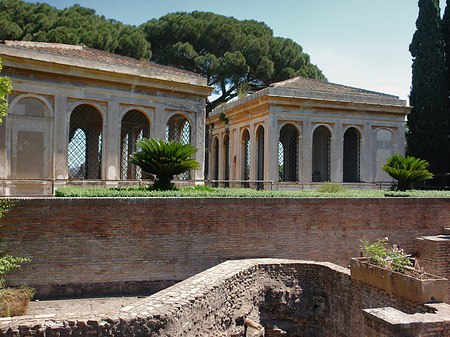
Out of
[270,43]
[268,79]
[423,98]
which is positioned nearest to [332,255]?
[423,98]

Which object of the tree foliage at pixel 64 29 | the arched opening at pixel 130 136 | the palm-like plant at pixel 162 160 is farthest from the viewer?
the tree foliage at pixel 64 29

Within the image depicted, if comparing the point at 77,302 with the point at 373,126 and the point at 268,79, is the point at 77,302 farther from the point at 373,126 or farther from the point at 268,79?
the point at 268,79

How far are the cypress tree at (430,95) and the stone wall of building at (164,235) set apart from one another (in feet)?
38.4

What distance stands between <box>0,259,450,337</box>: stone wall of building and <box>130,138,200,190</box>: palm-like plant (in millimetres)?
3112

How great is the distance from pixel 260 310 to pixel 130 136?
1237 centimetres

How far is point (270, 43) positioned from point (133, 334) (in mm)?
27892

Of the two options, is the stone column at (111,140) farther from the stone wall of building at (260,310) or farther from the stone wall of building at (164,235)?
the stone wall of building at (260,310)

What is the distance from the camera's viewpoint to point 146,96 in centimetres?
1539

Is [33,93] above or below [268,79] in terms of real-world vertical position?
below

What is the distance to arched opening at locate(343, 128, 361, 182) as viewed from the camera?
19812 millimetres

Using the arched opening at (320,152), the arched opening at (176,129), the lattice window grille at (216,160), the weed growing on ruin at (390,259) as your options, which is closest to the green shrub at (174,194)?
the weed growing on ruin at (390,259)

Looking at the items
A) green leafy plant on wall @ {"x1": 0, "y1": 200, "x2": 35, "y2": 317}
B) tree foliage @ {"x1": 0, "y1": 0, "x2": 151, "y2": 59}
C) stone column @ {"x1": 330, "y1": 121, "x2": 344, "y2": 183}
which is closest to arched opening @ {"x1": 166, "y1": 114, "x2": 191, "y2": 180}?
stone column @ {"x1": 330, "y1": 121, "x2": 344, "y2": 183}

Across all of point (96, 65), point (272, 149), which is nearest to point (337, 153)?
point (272, 149)

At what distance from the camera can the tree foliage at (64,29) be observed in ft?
83.1
